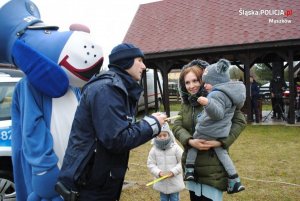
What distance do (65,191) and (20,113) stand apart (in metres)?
0.93

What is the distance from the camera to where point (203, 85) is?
3170 mm

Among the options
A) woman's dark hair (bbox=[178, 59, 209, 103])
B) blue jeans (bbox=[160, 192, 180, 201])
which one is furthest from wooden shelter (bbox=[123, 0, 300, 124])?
woman's dark hair (bbox=[178, 59, 209, 103])

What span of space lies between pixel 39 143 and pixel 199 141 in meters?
1.28

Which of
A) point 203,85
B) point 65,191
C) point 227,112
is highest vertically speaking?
point 203,85

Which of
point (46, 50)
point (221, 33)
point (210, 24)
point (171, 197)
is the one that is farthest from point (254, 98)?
point (46, 50)

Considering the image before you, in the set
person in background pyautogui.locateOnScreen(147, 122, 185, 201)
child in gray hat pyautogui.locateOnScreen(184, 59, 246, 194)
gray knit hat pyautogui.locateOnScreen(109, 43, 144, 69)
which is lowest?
person in background pyautogui.locateOnScreen(147, 122, 185, 201)

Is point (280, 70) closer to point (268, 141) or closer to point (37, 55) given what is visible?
point (268, 141)

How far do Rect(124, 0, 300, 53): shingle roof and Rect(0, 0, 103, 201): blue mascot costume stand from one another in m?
10.9

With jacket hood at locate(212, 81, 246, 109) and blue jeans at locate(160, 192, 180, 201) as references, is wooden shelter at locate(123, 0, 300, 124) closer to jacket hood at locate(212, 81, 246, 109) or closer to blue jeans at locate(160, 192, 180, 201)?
blue jeans at locate(160, 192, 180, 201)

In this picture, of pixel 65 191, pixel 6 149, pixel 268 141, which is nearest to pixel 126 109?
pixel 65 191

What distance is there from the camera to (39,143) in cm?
263

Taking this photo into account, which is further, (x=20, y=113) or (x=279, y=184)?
(x=279, y=184)

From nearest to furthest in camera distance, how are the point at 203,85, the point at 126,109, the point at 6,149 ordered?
the point at 126,109, the point at 203,85, the point at 6,149

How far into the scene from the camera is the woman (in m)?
3.01
